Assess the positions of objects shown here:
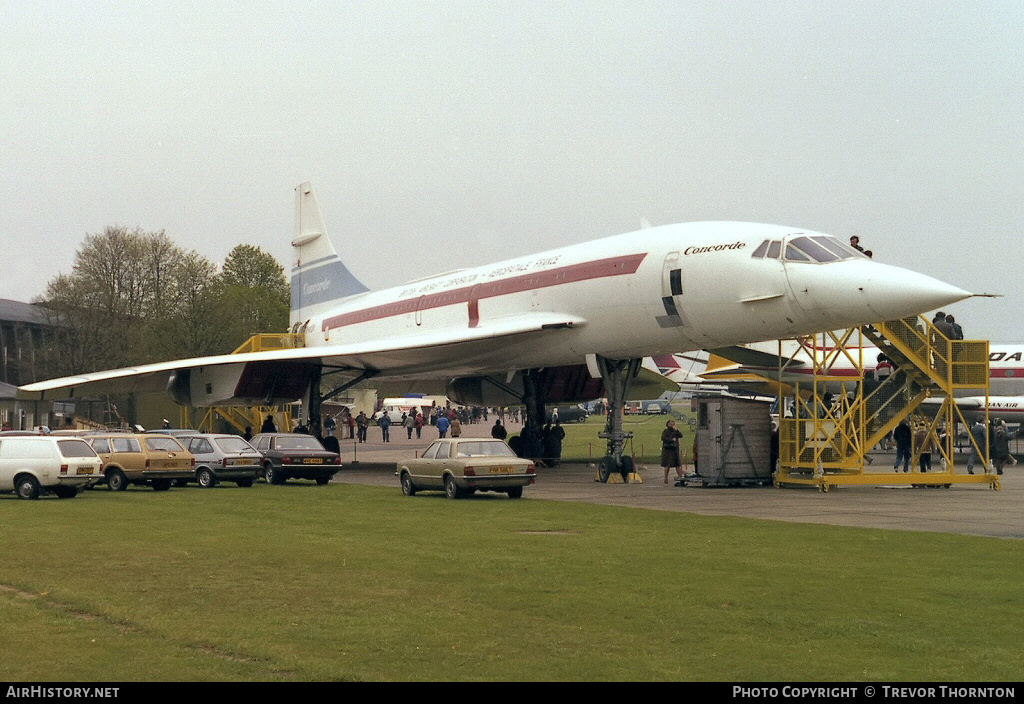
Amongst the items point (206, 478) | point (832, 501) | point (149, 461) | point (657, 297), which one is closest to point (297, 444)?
point (206, 478)

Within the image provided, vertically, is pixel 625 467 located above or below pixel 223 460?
below

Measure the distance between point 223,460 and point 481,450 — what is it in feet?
22.0

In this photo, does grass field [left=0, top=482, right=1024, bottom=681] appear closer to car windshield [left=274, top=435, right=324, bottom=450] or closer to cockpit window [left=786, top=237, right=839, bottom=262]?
cockpit window [left=786, top=237, right=839, bottom=262]

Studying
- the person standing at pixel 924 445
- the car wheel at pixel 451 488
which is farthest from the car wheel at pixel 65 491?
the person standing at pixel 924 445

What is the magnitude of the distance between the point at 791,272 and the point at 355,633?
1580 cm

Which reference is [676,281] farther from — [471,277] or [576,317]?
[471,277]

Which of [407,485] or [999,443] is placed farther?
[999,443]

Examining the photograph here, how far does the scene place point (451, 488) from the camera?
2325cm

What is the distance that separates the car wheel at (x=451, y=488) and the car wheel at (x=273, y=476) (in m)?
6.42

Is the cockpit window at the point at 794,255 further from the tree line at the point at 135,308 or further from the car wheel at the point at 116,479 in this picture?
the tree line at the point at 135,308

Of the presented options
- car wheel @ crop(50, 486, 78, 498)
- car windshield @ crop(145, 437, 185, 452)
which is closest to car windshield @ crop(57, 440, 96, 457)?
car wheel @ crop(50, 486, 78, 498)

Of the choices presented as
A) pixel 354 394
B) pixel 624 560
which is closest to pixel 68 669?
pixel 624 560

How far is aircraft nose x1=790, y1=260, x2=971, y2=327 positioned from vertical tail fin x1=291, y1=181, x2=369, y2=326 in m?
23.0

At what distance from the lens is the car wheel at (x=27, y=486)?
23.3 m
